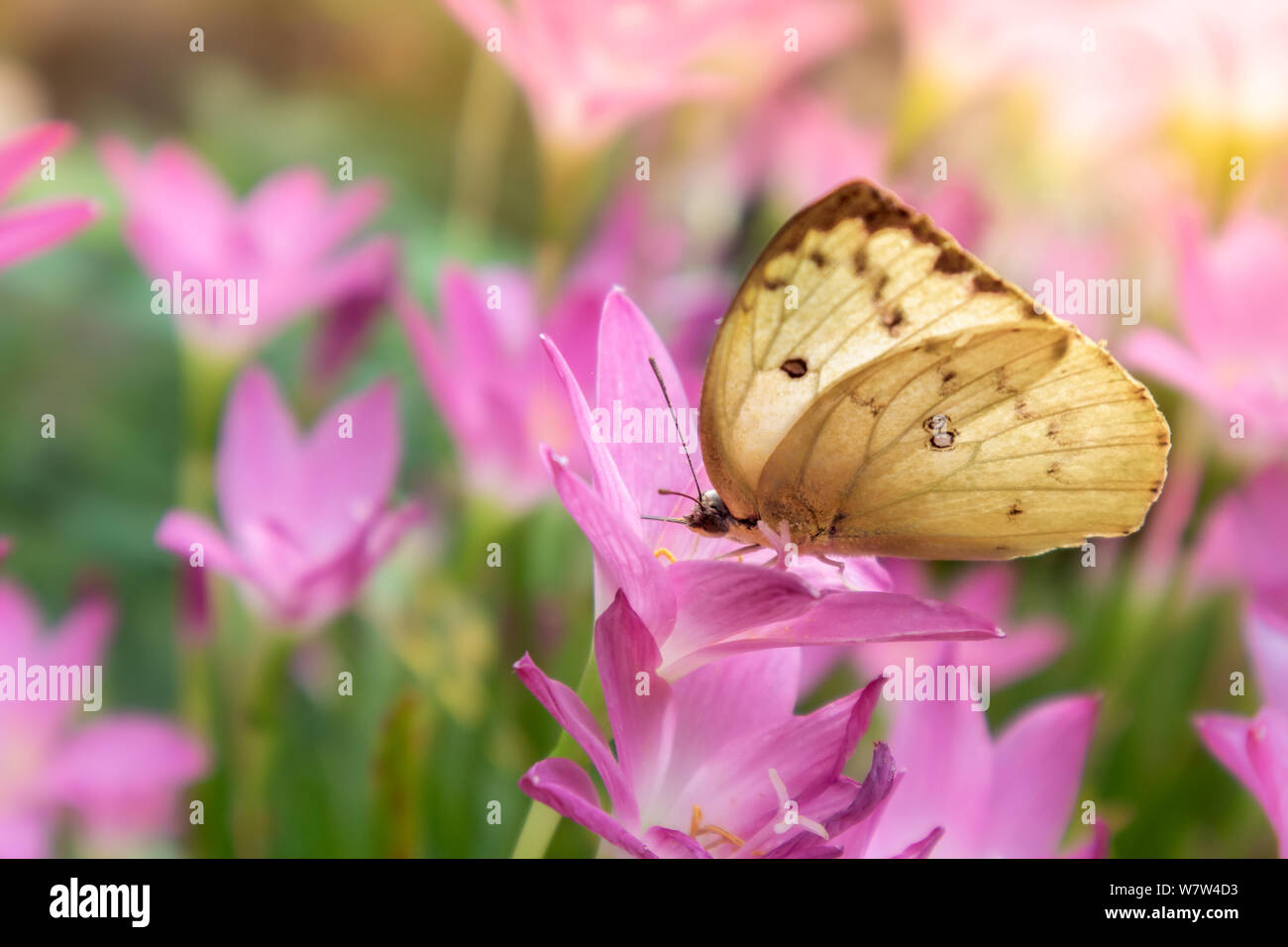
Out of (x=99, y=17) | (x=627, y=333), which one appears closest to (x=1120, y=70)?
(x=627, y=333)

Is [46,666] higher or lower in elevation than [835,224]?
lower

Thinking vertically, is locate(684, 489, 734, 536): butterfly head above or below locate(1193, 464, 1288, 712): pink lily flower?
above

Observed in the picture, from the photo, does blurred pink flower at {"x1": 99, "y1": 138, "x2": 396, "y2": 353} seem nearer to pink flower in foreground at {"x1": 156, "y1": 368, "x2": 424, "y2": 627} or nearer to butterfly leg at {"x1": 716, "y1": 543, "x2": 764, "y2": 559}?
pink flower in foreground at {"x1": 156, "y1": 368, "x2": 424, "y2": 627}

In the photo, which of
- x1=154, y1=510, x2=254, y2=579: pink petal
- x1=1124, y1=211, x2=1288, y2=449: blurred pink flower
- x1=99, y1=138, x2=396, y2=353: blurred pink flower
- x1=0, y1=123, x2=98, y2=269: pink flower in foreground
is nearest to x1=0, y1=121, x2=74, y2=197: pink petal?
x1=0, y1=123, x2=98, y2=269: pink flower in foreground

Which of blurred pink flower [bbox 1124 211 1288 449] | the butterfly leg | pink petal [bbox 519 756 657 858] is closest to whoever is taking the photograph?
pink petal [bbox 519 756 657 858]
